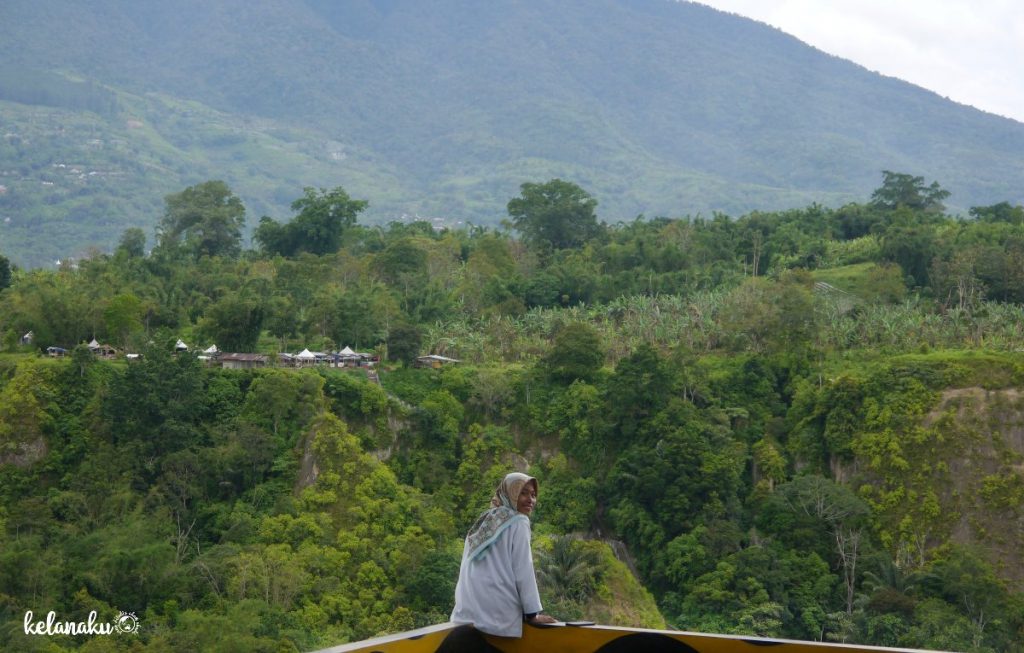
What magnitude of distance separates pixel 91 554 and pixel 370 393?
7193 mm

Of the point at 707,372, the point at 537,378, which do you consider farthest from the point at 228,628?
the point at 707,372

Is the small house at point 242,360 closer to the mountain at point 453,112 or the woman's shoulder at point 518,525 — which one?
the woman's shoulder at point 518,525

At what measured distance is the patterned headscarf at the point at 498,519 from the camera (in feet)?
20.1

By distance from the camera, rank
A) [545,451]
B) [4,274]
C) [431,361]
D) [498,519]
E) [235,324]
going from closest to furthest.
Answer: [498,519], [545,451], [235,324], [431,361], [4,274]

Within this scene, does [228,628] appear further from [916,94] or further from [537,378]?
[916,94]

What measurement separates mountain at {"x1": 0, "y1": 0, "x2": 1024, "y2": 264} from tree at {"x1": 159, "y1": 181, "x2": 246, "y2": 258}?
99.3ft

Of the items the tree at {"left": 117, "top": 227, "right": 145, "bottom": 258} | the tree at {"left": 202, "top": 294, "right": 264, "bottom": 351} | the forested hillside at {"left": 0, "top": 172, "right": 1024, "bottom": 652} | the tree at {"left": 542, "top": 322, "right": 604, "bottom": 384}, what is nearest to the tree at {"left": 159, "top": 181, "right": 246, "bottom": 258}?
the tree at {"left": 117, "top": 227, "right": 145, "bottom": 258}

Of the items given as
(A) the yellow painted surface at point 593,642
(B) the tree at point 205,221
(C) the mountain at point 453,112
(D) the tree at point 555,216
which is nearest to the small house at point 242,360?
(B) the tree at point 205,221

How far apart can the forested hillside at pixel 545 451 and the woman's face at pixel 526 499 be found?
14.0 meters

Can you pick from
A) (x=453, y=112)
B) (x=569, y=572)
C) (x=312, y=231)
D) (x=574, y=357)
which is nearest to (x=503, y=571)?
(x=569, y=572)

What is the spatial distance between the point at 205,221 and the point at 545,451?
23.2 metres

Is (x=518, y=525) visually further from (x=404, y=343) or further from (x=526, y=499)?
(x=404, y=343)

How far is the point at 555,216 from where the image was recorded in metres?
45.5

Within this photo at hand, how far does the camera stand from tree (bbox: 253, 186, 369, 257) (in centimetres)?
4381
